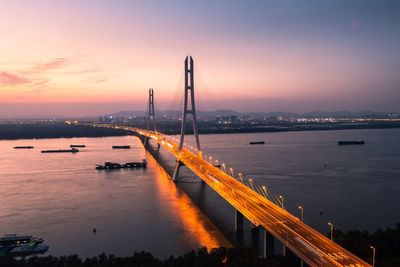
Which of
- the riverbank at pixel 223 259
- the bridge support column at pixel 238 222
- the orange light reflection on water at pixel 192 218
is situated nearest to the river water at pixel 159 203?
the orange light reflection on water at pixel 192 218

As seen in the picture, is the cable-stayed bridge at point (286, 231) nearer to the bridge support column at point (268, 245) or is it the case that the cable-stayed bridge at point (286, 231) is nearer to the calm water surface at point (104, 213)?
the bridge support column at point (268, 245)

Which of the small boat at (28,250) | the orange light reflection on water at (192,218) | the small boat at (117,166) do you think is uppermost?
the small boat at (117,166)

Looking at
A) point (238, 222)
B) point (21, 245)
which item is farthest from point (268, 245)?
point (21, 245)

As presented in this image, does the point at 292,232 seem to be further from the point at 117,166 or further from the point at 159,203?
the point at 117,166

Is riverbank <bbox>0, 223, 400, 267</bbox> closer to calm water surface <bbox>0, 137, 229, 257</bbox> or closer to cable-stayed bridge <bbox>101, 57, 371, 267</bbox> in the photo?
cable-stayed bridge <bbox>101, 57, 371, 267</bbox>

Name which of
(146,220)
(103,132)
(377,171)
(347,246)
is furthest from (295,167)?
(103,132)
